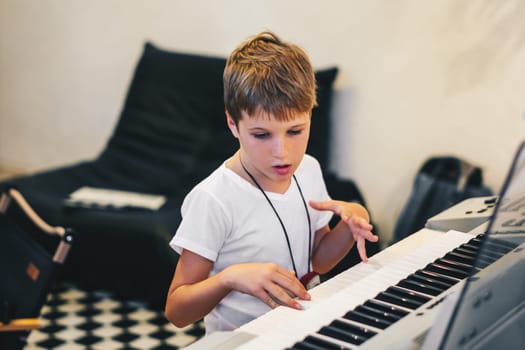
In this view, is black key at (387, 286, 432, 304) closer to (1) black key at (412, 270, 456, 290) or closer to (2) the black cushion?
(1) black key at (412, 270, 456, 290)

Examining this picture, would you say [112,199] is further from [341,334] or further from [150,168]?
[341,334]

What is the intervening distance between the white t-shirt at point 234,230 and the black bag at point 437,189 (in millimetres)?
2017

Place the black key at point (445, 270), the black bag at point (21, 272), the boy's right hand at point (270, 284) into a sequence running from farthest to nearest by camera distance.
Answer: the black bag at point (21, 272) → the black key at point (445, 270) → the boy's right hand at point (270, 284)

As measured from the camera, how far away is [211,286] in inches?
60.4

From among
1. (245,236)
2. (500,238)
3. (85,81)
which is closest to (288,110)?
(245,236)

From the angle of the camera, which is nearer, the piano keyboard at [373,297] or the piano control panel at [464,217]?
the piano keyboard at [373,297]

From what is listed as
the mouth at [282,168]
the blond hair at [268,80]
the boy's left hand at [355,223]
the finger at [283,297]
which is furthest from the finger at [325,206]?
the finger at [283,297]

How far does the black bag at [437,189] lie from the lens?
3.66 metres

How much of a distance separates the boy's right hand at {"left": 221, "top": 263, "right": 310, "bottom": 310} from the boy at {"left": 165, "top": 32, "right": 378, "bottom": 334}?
0.09 feet

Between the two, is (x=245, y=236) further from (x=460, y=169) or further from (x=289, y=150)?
(x=460, y=169)

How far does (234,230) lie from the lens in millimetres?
1717

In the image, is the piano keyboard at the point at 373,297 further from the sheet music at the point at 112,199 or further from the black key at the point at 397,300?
the sheet music at the point at 112,199

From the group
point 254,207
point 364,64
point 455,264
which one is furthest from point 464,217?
point 364,64

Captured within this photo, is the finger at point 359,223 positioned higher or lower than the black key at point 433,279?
higher
